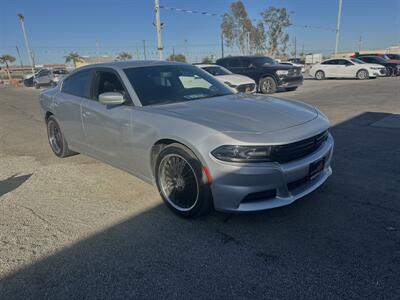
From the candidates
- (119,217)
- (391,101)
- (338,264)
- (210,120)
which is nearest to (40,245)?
(119,217)

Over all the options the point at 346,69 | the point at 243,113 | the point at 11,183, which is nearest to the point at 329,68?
the point at 346,69

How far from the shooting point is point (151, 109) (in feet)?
11.6

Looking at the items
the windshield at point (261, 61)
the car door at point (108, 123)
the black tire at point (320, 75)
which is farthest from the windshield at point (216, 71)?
the black tire at point (320, 75)

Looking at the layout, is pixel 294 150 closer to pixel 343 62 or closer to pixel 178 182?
pixel 178 182

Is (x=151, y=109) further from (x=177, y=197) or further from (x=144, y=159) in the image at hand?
(x=177, y=197)

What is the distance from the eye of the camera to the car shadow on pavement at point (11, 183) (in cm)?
440

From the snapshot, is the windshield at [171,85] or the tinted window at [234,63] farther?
the tinted window at [234,63]

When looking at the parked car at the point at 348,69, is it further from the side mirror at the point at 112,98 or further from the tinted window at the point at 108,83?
the side mirror at the point at 112,98

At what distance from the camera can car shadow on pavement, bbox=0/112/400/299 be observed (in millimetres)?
2334

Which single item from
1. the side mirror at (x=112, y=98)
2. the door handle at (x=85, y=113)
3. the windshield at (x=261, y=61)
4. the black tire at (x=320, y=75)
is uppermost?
the side mirror at (x=112, y=98)

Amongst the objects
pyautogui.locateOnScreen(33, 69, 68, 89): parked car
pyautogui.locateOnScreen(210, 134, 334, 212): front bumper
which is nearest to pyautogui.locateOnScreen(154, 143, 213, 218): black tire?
pyautogui.locateOnScreen(210, 134, 334, 212): front bumper

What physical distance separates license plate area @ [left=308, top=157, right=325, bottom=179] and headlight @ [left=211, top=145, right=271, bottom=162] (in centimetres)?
56

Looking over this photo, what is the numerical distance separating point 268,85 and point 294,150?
12539 mm

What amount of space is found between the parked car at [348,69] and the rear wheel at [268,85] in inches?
421
